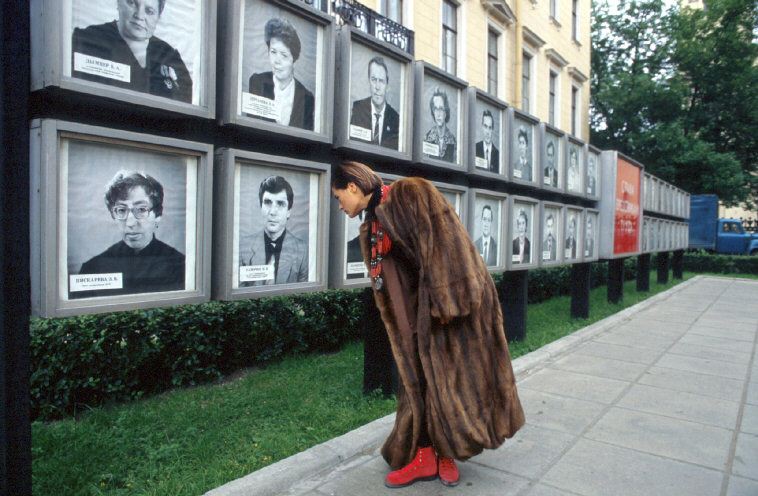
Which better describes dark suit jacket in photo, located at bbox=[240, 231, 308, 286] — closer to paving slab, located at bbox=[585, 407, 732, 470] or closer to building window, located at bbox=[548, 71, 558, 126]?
paving slab, located at bbox=[585, 407, 732, 470]

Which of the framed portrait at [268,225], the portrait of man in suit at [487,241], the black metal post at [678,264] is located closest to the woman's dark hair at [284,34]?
the framed portrait at [268,225]

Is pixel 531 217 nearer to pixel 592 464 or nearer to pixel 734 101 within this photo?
pixel 592 464

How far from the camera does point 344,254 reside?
3660 mm

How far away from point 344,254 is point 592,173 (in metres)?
5.54

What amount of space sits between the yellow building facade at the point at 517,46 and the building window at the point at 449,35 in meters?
0.02

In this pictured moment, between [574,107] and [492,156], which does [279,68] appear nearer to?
[492,156]

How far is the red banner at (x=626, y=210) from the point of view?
8.44m

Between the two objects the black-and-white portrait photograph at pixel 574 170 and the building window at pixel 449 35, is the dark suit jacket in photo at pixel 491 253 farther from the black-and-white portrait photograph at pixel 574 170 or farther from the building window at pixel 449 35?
the building window at pixel 449 35

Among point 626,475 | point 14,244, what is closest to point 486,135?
point 626,475

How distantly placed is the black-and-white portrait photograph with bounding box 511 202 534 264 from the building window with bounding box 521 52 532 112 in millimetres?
12121

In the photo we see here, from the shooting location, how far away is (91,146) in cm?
233

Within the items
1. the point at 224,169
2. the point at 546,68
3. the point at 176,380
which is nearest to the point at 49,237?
the point at 224,169

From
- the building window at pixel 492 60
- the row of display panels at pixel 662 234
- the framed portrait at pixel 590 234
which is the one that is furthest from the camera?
the building window at pixel 492 60

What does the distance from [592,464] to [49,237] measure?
3.09m
